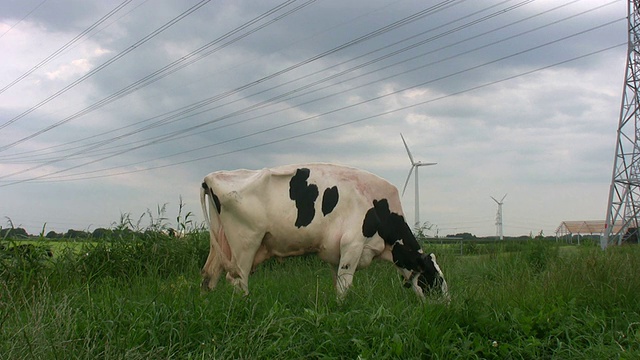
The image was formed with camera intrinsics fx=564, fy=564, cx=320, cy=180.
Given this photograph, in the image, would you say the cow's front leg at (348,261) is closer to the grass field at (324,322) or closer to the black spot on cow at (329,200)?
the grass field at (324,322)

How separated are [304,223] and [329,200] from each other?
0.50 m

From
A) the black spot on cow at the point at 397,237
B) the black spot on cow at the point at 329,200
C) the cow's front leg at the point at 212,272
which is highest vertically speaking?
the black spot on cow at the point at 329,200

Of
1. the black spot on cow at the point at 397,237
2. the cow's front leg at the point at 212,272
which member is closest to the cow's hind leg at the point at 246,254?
the cow's front leg at the point at 212,272

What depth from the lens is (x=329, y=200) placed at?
815 cm

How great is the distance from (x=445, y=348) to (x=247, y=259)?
366 centimetres

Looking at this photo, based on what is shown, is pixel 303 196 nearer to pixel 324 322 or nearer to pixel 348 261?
pixel 348 261

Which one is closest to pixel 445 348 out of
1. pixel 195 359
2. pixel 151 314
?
pixel 195 359

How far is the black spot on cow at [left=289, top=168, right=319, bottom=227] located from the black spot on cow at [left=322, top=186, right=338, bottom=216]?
13cm

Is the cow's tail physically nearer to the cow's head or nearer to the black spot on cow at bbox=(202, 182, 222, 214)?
the black spot on cow at bbox=(202, 182, 222, 214)

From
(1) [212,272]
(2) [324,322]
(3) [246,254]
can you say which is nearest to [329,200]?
(3) [246,254]

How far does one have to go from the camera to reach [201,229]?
42.4 feet

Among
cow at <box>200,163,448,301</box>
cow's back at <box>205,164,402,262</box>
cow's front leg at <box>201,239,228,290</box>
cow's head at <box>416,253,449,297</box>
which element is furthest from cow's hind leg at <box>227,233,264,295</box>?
cow's head at <box>416,253,449,297</box>

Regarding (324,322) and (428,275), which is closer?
(324,322)

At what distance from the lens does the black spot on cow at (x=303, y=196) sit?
8.06 m
